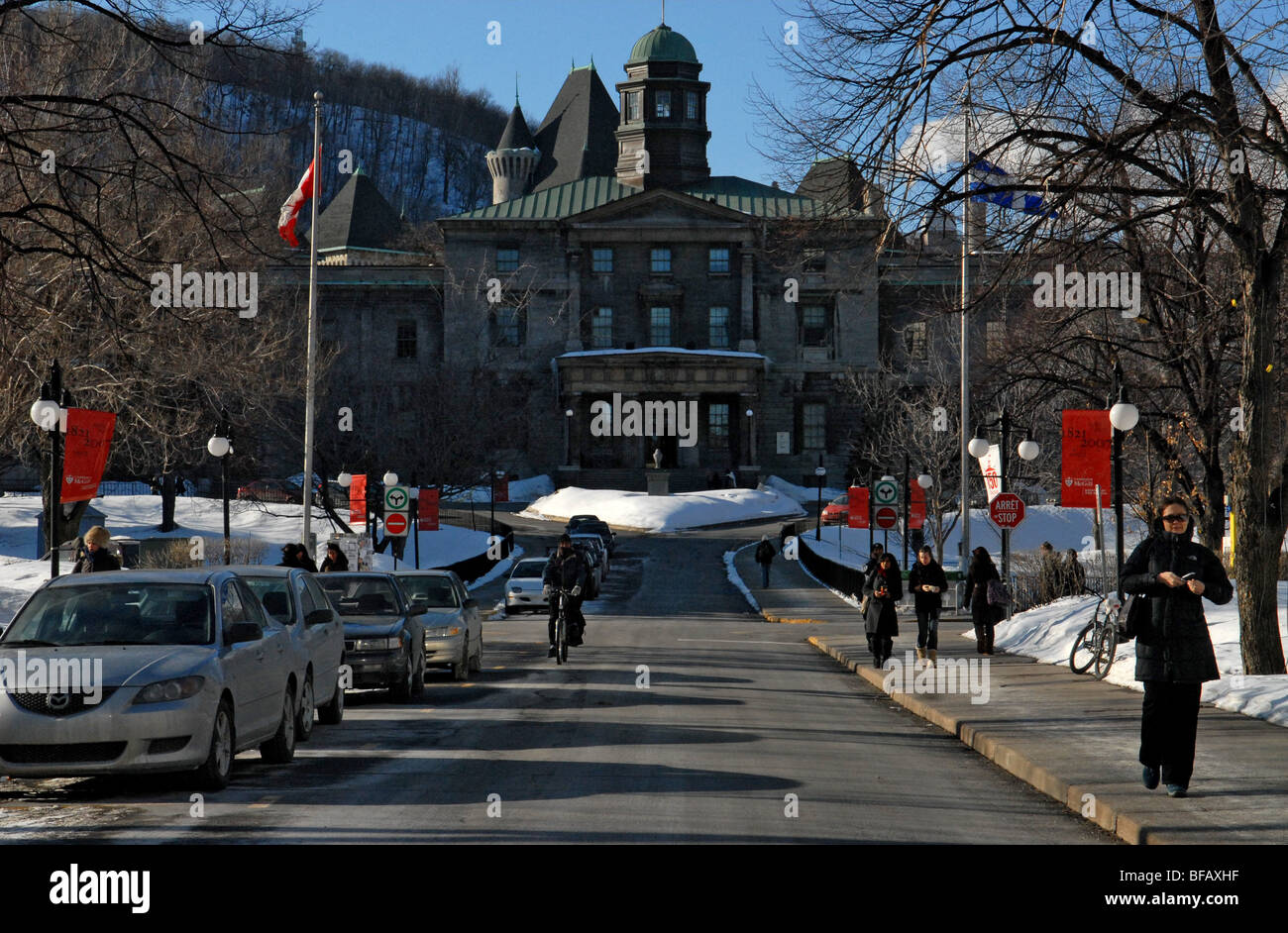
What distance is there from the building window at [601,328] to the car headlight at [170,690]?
82.6 meters

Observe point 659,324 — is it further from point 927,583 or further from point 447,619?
point 447,619

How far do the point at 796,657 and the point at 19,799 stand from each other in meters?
17.6

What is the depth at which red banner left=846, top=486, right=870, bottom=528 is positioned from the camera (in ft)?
156

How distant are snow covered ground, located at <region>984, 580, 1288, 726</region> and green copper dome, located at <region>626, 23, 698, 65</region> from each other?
6992 cm

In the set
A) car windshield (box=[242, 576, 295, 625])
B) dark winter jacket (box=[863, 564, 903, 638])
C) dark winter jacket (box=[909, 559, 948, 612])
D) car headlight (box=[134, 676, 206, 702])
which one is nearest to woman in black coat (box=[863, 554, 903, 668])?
dark winter jacket (box=[863, 564, 903, 638])

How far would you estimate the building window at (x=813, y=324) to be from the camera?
93.6 m

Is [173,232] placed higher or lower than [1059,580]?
higher

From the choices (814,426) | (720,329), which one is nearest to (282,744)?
(814,426)

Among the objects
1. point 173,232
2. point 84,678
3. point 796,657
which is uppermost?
point 173,232

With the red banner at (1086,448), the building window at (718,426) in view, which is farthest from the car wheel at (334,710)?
the building window at (718,426)

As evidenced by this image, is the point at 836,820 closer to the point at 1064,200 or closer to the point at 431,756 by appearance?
the point at 431,756

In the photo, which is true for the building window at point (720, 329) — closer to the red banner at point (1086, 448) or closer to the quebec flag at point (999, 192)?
the red banner at point (1086, 448)

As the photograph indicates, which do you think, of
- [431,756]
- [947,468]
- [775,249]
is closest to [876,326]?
[947,468]
